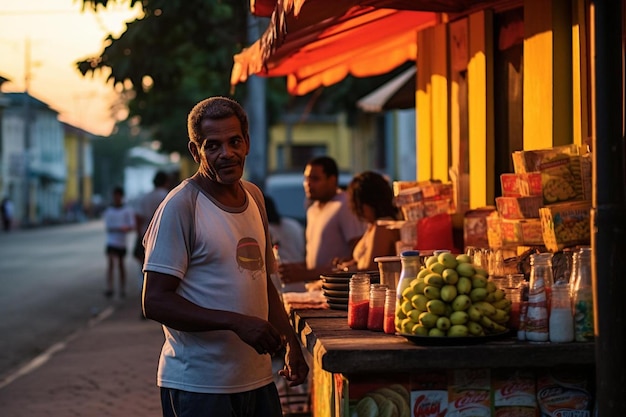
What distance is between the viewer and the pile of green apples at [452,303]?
13.1 ft

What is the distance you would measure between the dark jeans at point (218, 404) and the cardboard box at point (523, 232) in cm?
152

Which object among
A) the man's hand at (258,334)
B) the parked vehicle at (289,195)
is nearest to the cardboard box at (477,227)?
the man's hand at (258,334)

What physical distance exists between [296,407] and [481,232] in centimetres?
274

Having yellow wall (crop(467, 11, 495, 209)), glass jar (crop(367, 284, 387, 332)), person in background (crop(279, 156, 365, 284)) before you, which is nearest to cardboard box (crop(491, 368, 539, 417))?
glass jar (crop(367, 284, 387, 332))

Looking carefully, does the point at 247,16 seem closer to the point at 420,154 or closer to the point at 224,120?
the point at 420,154

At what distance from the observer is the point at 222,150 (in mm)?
4188

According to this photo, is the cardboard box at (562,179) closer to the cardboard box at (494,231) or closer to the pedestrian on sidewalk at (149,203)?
the cardboard box at (494,231)

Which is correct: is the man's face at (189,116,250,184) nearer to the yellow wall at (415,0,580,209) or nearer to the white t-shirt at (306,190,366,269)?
the yellow wall at (415,0,580,209)

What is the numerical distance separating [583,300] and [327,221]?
182 inches

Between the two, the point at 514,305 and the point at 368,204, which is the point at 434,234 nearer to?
the point at 368,204

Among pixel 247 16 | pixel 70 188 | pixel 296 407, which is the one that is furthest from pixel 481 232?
pixel 70 188

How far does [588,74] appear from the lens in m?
5.47

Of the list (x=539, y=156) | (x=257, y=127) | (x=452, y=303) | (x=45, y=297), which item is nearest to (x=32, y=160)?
(x=45, y=297)

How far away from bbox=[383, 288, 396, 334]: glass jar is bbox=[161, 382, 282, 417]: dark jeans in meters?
0.53
